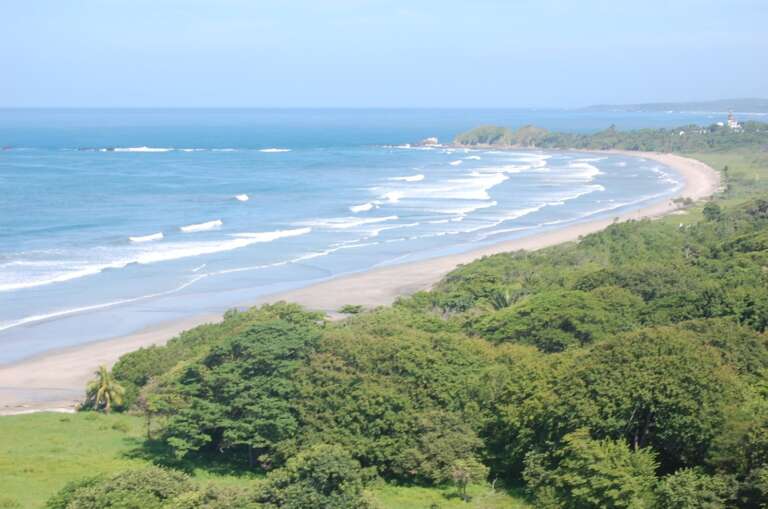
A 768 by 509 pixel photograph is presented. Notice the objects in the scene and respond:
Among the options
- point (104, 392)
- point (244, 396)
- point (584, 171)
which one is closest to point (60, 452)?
point (104, 392)

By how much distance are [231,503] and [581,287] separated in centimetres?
2520

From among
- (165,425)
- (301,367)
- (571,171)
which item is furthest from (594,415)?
(571,171)

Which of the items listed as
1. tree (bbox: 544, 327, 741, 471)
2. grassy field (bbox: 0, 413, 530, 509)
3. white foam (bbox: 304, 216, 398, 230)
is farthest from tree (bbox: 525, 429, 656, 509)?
white foam (bbox: 304, 216, 398, 230)

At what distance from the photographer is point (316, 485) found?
1988 cm

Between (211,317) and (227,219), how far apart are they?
28981mm

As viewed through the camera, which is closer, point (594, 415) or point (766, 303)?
point (594, 415)

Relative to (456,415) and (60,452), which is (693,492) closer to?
(456,415)

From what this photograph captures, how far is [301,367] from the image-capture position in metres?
27.0

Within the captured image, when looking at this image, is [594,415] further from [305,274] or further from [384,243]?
[384,243]

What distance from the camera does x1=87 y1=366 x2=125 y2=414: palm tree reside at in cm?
3200

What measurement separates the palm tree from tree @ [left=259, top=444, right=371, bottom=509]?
44.1ft

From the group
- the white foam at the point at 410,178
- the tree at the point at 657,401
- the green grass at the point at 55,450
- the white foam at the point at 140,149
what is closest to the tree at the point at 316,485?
the tree at the point at 657,401

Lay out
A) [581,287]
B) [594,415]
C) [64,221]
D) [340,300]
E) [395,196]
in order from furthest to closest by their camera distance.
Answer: [395,196]
[64,221]
[340,300]
[581,287]
[594,415]

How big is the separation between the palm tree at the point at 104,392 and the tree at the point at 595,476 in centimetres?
1593
